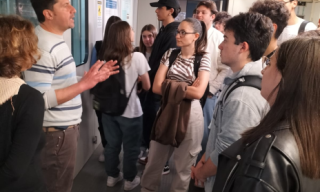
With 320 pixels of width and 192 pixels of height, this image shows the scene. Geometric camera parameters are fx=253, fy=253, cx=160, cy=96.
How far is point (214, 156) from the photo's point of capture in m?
1.40

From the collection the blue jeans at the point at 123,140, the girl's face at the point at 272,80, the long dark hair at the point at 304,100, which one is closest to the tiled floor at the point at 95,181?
the blue jeans at the point at 123,140

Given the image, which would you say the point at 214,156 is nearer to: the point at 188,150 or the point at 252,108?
the point at 252,108

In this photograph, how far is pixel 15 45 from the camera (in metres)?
1.12

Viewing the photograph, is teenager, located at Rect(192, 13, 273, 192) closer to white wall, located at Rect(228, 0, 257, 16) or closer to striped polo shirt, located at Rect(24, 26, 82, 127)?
striped polo shirt, located at Rect(24, 26, 82, 127)

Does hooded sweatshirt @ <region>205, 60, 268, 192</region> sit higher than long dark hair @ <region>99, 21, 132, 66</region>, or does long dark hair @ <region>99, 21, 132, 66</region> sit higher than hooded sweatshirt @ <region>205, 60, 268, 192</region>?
long dark hair @ <region>99, 21, 132, 66</region>

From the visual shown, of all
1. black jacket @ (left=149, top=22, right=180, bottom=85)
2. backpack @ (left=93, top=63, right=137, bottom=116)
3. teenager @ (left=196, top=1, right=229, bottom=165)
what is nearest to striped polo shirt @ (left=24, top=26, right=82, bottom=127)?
backpack @ (left=93, top=63, right=137, bottom=116)

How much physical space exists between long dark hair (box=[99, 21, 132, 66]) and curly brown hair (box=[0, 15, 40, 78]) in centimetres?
106

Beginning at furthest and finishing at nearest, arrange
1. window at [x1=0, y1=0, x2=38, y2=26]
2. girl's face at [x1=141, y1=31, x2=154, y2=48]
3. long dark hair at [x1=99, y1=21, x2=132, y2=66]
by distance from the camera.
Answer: girl's face at [x1=141, y1=31, x2=154, y2=48], long dark hair at [x1=99, y1=21, x2=132, y2=66], window at [x1=0, y1=0, x2=38, y2=26]

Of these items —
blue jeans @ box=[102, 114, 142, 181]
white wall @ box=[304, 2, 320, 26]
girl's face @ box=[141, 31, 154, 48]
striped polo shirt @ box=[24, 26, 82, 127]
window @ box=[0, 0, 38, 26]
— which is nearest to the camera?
striped polo shirt @ box=[24, 26, 82, 127]

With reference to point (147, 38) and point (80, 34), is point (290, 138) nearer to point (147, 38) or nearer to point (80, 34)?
point (80, 34)

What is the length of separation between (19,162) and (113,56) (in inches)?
52.6

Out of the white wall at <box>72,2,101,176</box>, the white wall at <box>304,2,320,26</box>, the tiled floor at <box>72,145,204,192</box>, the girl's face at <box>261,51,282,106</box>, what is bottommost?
the tiled floor at <box>72,145,204,192</box>

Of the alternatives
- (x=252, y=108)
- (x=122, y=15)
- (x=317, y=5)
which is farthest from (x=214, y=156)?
(x=317, y=5)

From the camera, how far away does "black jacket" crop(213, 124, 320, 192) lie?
0.68 metres
